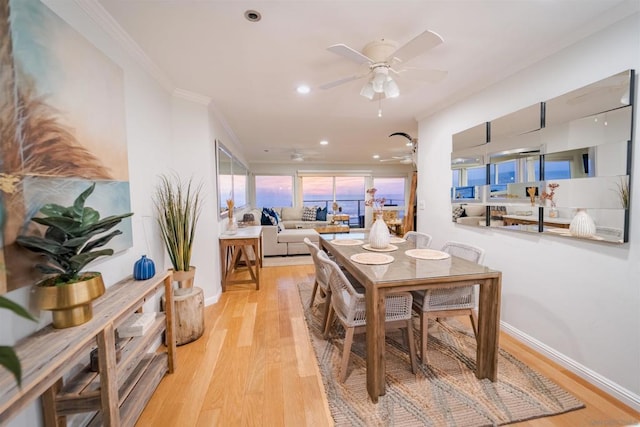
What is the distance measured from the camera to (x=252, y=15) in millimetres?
1582

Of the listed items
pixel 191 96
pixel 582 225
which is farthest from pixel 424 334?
pixel 191 96

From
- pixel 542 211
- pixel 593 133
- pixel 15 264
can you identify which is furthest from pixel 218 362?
pixel 593 133

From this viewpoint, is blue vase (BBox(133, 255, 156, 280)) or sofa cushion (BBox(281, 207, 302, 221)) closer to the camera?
blue vase (BBox(133, 255, 156, 280))

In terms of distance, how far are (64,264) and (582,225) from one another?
2957mm

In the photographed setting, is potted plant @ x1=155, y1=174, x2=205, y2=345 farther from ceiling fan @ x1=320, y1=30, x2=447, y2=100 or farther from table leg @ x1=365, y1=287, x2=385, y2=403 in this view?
ceiling fan @ x1=320, y1=30, x2=447, y2=100

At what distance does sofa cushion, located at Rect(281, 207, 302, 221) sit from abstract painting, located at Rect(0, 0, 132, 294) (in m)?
6.30

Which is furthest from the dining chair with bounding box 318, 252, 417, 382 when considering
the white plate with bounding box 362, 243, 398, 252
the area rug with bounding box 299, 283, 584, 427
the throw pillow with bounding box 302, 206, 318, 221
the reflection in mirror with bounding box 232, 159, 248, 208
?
the throw pillow with bounding box 302, 206, 318, 221

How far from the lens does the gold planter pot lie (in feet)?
3.59

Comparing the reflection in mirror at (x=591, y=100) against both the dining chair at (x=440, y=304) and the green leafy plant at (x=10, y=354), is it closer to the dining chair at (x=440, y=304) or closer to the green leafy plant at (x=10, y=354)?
the dining chair at (x=440, y=304)

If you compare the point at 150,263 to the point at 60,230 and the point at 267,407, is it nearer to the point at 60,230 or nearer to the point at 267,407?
the point at 60,230

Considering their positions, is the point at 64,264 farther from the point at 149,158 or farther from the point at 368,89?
the point at 368,89

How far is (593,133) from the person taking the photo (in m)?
1.71

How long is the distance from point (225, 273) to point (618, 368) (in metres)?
3.60

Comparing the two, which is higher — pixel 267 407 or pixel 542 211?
pixel 542 211
